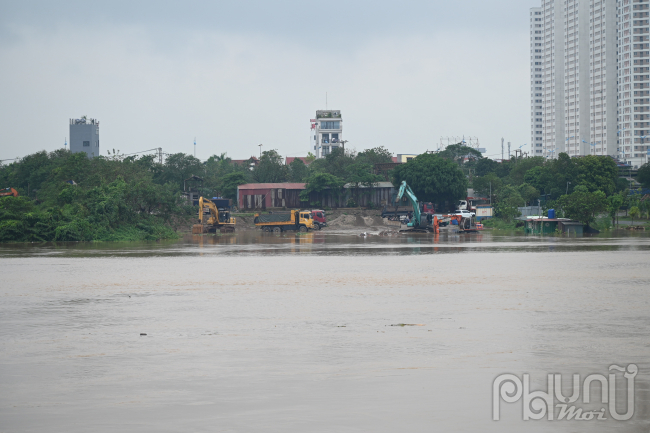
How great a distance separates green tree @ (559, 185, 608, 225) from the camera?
53.4 m

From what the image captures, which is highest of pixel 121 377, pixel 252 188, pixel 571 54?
pixel 571 54

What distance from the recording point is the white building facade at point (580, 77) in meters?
162

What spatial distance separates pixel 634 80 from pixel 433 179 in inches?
3849

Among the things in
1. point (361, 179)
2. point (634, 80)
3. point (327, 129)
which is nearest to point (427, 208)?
point (361, 179)

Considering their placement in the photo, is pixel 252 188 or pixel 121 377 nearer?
pixel 121 377

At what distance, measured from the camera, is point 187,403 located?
8039mm

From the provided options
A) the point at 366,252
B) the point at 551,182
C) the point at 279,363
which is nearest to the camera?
the point at 279,363

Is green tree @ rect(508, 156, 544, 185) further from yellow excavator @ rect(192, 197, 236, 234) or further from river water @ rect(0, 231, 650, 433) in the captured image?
river water @ rect(0, 231, 650, 433)

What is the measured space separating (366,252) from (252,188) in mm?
54122

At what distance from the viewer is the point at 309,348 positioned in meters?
11.1

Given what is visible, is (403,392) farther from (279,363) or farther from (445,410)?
(279,363)

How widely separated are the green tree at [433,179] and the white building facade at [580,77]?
94.6 metres

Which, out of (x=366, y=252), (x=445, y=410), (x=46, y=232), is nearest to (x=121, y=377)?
(x=445, y=410)

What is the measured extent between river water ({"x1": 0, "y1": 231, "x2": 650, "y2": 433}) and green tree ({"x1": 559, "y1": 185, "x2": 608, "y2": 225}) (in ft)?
106
